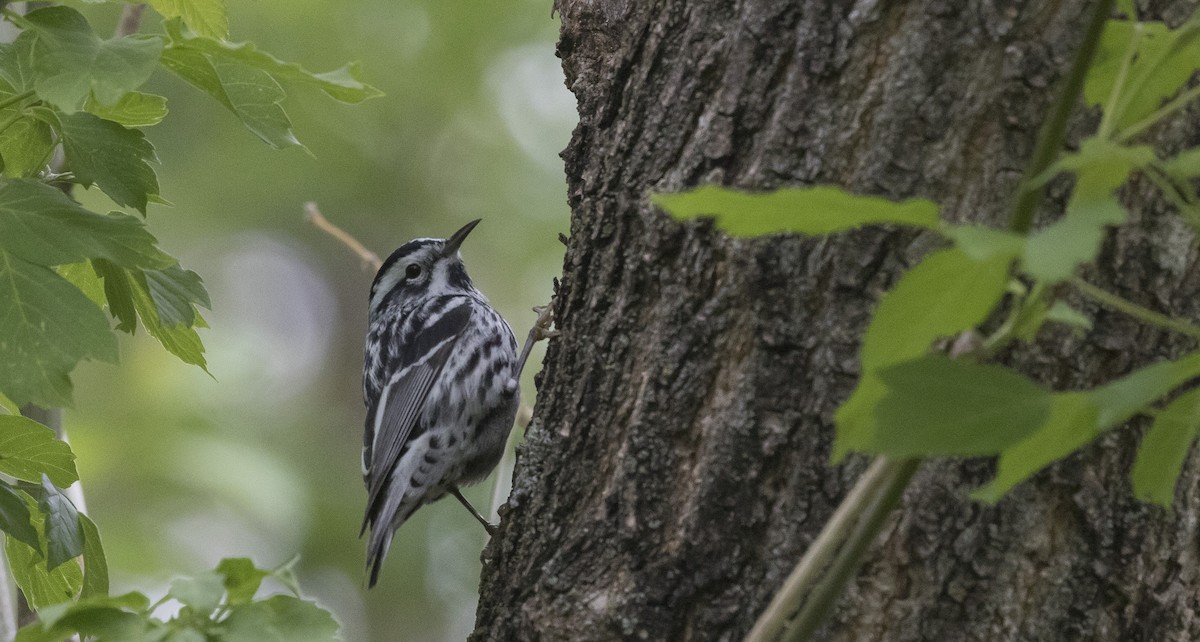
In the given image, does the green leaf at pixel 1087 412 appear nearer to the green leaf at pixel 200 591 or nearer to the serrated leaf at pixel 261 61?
the green leaf at pixel 200 591

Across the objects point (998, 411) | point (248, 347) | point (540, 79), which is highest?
point (540, 79)

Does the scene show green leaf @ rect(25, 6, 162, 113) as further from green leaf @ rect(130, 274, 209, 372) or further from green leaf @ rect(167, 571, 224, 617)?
green leaf @ rect(167, 571, 224, 617)

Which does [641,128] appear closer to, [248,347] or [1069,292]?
[1069,292]

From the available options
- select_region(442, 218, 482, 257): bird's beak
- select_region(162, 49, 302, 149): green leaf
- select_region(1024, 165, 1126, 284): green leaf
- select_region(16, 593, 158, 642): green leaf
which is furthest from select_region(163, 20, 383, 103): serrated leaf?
select_region(442, 218, 482, 257): bird's beak

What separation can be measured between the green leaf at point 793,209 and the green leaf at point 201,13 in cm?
144

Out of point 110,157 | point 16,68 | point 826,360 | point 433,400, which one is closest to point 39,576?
point 110,157

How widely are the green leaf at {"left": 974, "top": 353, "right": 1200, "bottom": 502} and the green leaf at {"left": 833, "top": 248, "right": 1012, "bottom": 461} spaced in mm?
123

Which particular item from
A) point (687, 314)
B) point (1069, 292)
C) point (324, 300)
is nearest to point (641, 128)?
point (687, 314)

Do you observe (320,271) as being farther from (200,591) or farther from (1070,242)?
(1070,242)

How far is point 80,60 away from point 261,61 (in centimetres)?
26

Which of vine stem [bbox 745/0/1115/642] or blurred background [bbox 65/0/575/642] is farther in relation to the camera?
blurred background [bbox 65/0/575/642]

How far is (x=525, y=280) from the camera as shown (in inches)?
409

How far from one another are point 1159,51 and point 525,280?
9.27m

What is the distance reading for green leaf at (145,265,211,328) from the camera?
6.81ft
